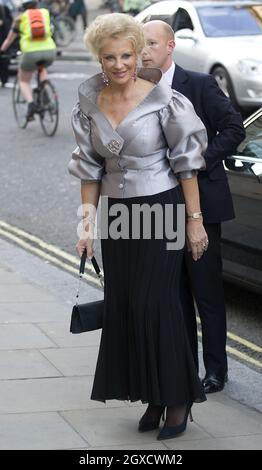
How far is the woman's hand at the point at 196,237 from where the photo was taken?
5.32 metres

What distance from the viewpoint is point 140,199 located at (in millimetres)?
5207

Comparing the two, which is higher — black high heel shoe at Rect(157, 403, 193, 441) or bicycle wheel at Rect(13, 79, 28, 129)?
black high heel shoe at Rect(157, 403, 193, 441)

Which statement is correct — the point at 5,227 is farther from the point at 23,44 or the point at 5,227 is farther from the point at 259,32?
the point at 259,32

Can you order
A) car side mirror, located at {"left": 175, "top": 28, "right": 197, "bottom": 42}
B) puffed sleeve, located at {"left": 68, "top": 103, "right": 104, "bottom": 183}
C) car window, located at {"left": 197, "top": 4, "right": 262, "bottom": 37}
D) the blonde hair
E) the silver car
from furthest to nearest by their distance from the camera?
car window, located at {"left": 197, "top": 4, "right": 262, "bottom": 37}, car side mirror, located at {"left": 175, "top": 28, "right": 197, "bottom": 42}, the silver car, puffed sleeve, located at {"left": 68, "top": 103, "right": 104, "bottom": 183}, the blonde hair

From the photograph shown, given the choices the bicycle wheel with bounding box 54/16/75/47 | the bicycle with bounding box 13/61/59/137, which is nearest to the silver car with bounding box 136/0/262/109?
the bicycle with bounding box 13/61/59/137

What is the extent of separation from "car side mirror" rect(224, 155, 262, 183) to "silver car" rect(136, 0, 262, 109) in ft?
29.7

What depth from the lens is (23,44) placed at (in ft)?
53.3

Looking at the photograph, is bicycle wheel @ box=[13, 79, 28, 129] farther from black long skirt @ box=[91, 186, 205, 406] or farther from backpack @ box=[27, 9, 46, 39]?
black long skirt @ box=[91, 186, 205, 406]

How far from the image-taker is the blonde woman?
5.14 m

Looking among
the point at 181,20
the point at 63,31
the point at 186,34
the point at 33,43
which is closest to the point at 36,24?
the point at 33,43

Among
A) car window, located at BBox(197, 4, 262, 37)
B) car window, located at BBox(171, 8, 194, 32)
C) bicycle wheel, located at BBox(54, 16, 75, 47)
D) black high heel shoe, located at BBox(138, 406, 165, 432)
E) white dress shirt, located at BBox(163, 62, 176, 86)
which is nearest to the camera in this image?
black high heel shoe, located at BBox(138, 406, 165, 432)

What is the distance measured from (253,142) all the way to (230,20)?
1165cm

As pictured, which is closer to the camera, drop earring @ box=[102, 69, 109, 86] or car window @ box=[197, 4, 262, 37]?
drop earring @ box=[102, 69, 109, 86]

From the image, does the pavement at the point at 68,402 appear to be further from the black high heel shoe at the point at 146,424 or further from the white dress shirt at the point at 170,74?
the white dress shirt at the point at 170,74
